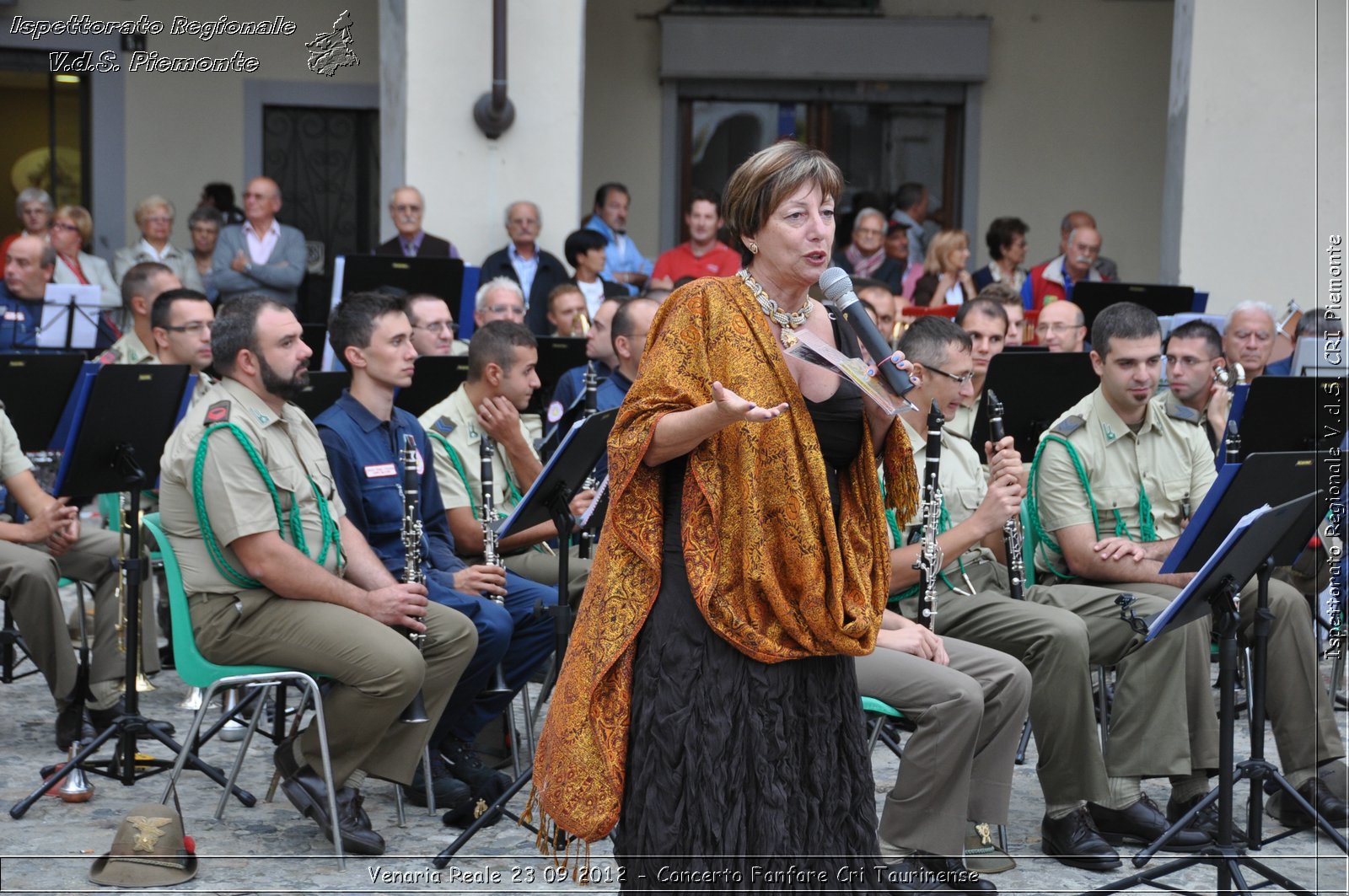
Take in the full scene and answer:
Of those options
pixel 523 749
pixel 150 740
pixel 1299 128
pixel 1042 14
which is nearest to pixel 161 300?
pixel 150 740

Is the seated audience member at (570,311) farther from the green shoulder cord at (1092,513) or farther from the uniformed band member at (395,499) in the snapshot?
the green shoulder cord at (1092,513)

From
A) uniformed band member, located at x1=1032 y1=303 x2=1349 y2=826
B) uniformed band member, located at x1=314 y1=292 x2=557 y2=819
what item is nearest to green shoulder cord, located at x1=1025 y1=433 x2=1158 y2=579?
uniformed band member, located at x1=1032 y1=303 x2=1349 y2=826

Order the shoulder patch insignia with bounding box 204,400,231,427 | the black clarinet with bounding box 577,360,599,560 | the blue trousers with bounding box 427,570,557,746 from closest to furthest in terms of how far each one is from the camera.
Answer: the shoulder patch insignia with bounding box 204,400,231,427, the blue trousers with bounding box 427,570,557,746, the black clarinet with bounding box 577,360,599,560

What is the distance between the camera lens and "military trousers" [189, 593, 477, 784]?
455 centimetres

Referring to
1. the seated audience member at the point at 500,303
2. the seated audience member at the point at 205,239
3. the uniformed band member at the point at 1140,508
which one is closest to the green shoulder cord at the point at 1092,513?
the uniformed band member at the point at 1140,508

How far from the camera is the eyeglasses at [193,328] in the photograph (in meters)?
6.30

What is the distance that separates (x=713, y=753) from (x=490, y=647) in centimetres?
213

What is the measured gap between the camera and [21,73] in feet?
39.9

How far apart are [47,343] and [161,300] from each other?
8.19 ft

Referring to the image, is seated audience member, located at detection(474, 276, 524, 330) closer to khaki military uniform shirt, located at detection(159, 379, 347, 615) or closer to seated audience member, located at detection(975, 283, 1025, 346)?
seated audience member, located at detection(975, 283, 1025, 346)

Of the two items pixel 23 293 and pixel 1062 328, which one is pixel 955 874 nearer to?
pixel 1062 328

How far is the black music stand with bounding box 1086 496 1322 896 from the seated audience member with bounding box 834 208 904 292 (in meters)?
6.55

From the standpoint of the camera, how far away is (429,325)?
268 inches

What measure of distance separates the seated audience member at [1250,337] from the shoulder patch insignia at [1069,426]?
249cm
